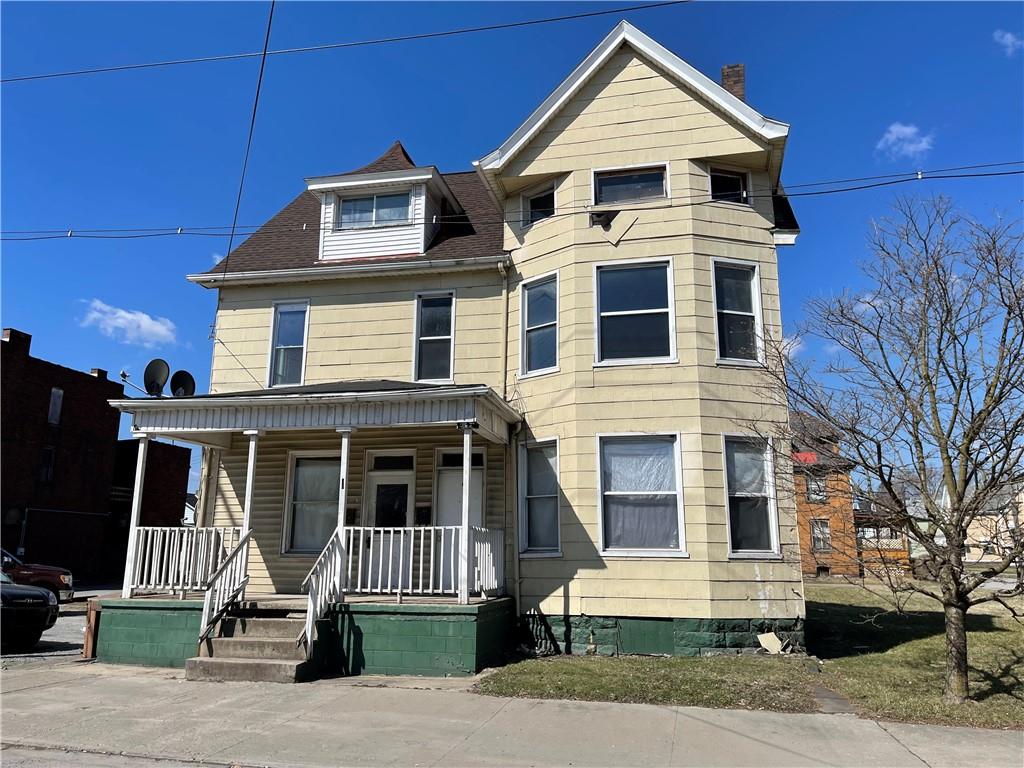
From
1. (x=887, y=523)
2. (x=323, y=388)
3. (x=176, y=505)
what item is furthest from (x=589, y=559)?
(x=176, y=505)

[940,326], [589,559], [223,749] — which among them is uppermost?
[940,326]

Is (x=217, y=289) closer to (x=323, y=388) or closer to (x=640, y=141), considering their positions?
(x=323, y=388)

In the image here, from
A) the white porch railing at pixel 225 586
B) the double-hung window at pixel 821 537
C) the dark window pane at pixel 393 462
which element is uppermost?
the dark window pane at pixel 393 462

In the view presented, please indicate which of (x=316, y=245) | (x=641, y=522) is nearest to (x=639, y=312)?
(x=641, y=522)

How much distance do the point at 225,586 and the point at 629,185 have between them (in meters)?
8.89

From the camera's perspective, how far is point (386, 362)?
1286 cm

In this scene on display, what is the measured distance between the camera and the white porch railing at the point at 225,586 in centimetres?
948

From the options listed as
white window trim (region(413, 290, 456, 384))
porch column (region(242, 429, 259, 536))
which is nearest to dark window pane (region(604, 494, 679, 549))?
white window trim (region(413, 290, 456, 384))

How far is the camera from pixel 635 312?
1135cm

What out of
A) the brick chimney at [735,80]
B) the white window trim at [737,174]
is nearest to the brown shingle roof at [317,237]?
the white window trim at [737,174]

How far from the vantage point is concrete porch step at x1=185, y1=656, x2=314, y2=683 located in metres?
8.62

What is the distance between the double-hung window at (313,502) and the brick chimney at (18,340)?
67.0ft

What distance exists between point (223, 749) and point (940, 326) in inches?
316

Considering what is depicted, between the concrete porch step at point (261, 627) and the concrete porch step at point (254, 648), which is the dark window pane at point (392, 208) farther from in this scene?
the concrete porch step at point (254, 648)
